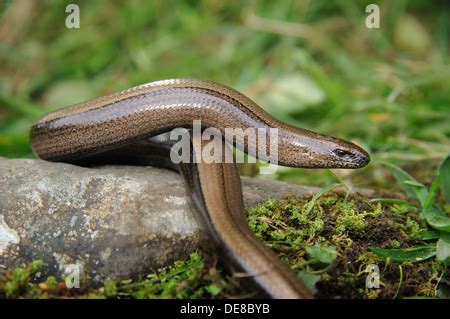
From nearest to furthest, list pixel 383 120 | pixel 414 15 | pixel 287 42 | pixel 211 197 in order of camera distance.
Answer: pixel 211 197, pixel 383 120, pixel 287 42, pixel 414 15

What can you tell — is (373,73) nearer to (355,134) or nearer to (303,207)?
(355,134)

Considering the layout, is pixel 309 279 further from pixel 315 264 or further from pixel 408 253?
pixel 408 253

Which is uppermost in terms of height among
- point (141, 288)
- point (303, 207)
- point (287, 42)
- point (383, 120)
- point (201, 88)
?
point (287, 42)

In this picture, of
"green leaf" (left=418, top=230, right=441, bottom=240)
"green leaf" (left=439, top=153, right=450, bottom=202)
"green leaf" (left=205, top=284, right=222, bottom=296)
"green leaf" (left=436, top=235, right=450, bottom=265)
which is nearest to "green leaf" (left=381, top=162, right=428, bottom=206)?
"green leaf" (left=439, top=153, right=450, bottom=202)

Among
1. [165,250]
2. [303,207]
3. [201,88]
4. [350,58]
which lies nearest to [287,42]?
[350,58]

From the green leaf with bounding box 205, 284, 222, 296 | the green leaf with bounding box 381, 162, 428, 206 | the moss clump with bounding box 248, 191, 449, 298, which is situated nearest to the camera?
the green leaf with bounding box 205, 284, 222, 296

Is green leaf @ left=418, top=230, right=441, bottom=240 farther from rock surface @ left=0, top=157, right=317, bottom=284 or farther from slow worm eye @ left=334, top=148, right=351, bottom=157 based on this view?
rock surface @ left=0, top=157, right=317, bottom=284

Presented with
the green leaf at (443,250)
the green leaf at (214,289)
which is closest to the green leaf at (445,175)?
the green leaf at (443,250)

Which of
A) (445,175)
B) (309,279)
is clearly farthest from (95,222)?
(445,175)

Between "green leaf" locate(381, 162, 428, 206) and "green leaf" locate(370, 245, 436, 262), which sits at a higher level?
"green leaf" locate(381, 162, 428, 206)
